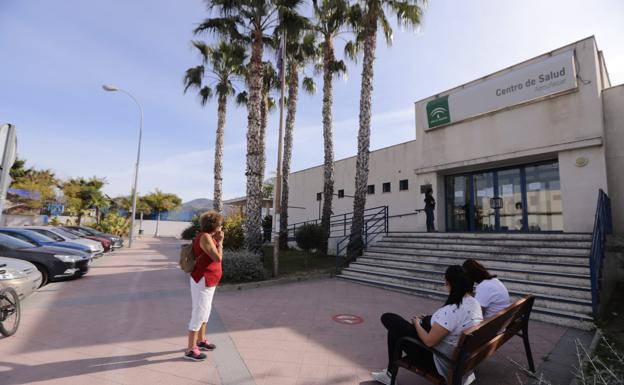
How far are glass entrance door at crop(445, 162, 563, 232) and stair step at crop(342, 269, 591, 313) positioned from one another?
4645 mm

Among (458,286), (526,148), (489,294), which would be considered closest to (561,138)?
(526,148)

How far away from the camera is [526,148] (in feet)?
34.2

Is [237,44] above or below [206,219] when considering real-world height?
above

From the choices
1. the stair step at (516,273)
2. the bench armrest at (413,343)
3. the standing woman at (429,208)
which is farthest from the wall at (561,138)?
the bench armrest at (413,343)

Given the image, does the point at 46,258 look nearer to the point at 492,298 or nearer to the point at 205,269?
the point at 205,269

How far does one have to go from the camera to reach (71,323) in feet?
18.3

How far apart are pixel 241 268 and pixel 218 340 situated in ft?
15.2

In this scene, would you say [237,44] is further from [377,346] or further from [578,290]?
[578,290]

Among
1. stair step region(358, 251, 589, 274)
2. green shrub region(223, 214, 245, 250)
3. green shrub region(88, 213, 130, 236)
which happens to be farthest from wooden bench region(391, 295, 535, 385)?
green shrub region(88, 213, 130, 236)

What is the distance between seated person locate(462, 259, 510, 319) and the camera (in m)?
3.86

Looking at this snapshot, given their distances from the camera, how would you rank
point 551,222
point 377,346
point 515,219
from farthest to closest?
point 515,219, point 551,222, point 377,346

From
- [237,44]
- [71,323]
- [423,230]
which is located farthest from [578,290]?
[237,44]

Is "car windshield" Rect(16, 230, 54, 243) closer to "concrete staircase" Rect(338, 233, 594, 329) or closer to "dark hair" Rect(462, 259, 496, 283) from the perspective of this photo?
"concrete staircase" Rect(338, 233, 594, 329)

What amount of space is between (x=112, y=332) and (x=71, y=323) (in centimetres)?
104
